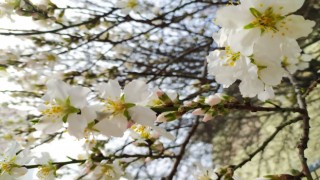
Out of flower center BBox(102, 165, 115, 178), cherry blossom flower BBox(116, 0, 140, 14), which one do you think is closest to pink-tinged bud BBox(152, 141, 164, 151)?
flower center BBox(102, 165, 115, 178)

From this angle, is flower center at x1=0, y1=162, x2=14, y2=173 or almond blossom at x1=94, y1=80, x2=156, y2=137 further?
flower center at x1=0, y1=162, x2=14, y2=173

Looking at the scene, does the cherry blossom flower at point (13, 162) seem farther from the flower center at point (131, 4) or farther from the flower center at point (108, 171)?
the flower center at point (131, 4)

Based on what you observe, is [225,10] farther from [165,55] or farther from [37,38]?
[165,55]

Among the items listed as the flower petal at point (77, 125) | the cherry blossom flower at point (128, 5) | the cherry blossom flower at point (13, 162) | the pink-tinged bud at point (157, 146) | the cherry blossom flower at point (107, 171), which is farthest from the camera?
the cherry blossom flower at point (128, 5)

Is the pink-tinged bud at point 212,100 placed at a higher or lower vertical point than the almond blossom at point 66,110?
higher

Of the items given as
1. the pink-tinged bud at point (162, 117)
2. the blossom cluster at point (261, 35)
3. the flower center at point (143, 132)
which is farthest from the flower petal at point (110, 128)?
the blossom cluster at point (261, 35)

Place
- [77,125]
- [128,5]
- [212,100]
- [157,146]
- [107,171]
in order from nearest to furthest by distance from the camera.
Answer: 1. [77,125]
2. [212,100]
3. [107,171]
4. [157,146]
5. [128,5]

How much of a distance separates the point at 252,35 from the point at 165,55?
334 centimetres

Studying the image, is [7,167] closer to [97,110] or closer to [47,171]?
[47,171]

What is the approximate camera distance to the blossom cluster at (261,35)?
100 centimetres

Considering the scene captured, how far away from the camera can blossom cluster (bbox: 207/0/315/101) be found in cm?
100

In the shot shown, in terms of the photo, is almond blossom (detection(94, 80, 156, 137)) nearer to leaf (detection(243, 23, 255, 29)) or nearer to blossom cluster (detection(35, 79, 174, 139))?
blossom cluster (detection(35, 79, 174, 139))

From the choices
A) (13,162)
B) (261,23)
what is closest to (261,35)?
(261,23)

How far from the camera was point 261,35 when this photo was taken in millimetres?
1036
